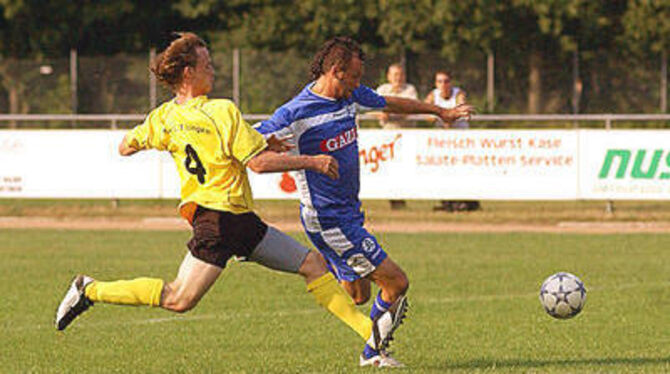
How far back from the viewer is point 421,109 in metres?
9.05

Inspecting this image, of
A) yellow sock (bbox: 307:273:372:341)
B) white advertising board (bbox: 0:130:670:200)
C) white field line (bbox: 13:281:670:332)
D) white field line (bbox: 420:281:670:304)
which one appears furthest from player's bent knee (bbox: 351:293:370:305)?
white advertising board (bbox: 0:130:670:200)

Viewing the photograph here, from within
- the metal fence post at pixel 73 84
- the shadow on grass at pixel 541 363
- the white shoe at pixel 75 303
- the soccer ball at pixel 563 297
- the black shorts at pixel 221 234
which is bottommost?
the metal fence post at pixel 73 84

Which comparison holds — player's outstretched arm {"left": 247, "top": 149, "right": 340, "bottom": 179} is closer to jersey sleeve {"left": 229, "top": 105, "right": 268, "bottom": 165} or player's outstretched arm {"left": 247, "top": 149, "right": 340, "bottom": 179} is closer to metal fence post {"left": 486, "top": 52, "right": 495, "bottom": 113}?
jersey sleeve {"left": 229, "top": 105, "right": 268, "bottom": 165}

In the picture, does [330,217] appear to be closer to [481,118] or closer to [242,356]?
[242,356]

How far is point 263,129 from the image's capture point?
8312 mm

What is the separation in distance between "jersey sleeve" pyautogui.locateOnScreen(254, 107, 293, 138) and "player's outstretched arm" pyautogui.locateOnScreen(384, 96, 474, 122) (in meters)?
0.84

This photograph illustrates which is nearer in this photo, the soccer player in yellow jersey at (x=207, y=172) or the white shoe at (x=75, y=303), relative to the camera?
the soccer player in yellow jersey at (x=207, y=172)

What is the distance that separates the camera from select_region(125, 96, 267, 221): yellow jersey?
24.6 ft

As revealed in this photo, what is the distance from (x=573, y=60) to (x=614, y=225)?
12463 mm

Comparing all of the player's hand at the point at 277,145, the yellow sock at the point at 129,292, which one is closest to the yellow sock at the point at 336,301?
the player's hand at the point at 277,145

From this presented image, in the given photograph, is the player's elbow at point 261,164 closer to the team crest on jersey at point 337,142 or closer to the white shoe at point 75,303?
the team crest on jersey at point 337,142

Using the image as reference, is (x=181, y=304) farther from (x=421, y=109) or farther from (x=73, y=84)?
(x=73, y=84)

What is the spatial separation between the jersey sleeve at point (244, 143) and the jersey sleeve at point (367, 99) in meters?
1.35

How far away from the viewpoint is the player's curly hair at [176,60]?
7.68 m
